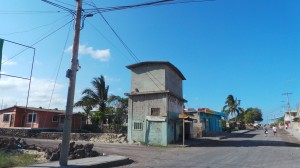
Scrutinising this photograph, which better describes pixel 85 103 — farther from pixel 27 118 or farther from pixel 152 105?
pixel 152 105

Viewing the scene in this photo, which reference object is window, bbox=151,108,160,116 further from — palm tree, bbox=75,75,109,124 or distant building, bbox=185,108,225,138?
palm tree, bbox=75,75,109,124

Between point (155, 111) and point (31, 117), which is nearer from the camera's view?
point (155, 111)

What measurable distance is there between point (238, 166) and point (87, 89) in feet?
113

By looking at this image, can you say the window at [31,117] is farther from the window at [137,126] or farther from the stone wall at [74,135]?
the window at [137,126]

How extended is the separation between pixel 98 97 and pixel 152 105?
19972mm

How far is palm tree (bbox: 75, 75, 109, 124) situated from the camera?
44.0m

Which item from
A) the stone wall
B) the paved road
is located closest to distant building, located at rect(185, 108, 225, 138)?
the stone wall

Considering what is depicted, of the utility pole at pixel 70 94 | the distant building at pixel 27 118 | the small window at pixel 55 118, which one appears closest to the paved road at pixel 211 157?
the utility pole at pixel 70 94

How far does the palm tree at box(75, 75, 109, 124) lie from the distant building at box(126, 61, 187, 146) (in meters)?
17.0

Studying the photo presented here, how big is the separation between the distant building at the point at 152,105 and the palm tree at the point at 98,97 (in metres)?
17.0

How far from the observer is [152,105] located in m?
26.8

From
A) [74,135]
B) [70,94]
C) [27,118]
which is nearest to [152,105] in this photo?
[74,135]

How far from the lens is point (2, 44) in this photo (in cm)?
1220

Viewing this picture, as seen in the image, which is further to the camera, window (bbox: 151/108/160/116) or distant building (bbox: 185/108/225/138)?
distant building (bbox: 185/108/225/138)
